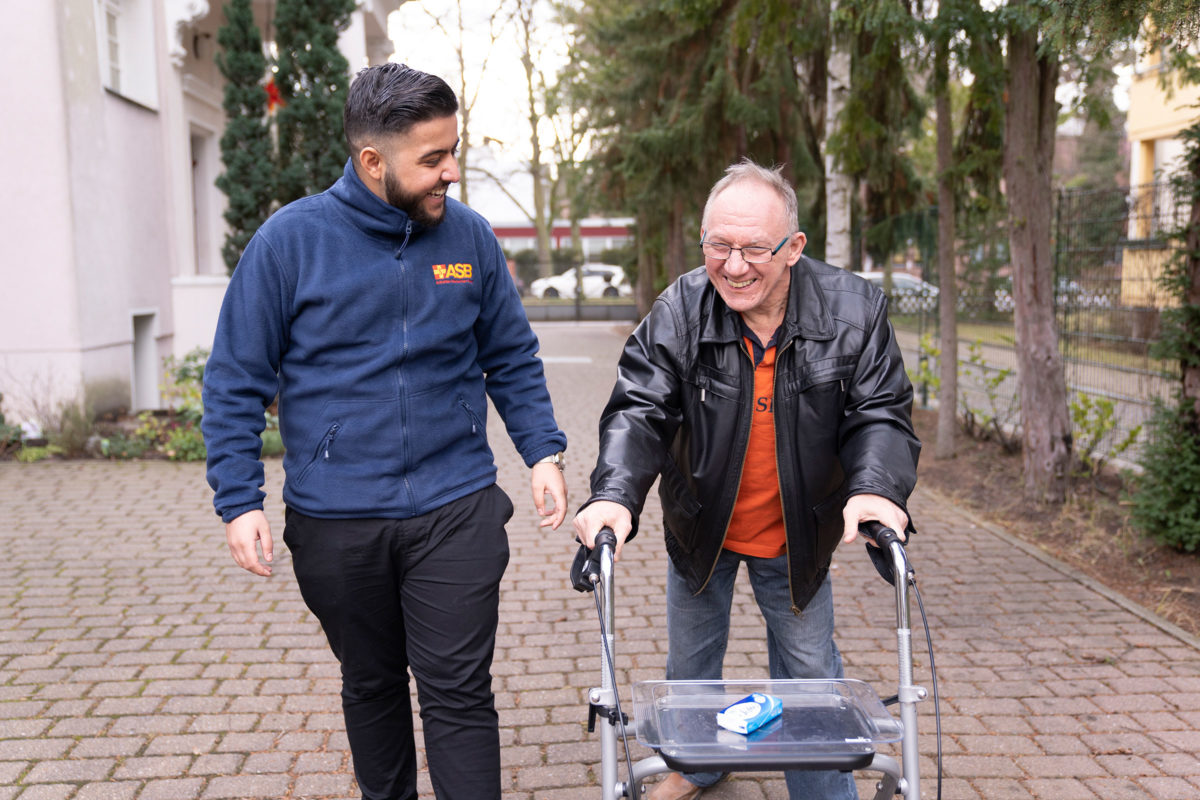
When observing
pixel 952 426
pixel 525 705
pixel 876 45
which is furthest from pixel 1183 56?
→ pixel 525 705

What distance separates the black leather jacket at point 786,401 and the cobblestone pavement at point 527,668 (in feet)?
4.02

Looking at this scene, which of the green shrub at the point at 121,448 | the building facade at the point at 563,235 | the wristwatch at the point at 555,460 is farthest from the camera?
the building facade at the point at 563,235

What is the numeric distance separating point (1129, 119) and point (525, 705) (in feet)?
79.8

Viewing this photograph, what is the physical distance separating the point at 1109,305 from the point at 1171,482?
2.47 metres

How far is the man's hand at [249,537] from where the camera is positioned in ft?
9.03

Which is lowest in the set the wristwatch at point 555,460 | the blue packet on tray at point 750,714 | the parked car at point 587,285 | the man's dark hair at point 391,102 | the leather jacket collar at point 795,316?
the blue packet on tray at point 750,714

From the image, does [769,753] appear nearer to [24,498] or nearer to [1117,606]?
[1117,606]

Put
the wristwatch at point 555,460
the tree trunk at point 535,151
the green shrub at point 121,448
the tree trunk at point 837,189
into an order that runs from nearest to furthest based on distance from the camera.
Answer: the wristwatch at point 555,460 < the green shrub at point 121,448 < the tree trunk at point 837,189 < the tree trunk at point 535,151

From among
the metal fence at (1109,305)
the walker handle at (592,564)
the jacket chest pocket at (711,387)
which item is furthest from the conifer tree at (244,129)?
the walker handle at (592,564)

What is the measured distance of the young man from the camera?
9.05 feet

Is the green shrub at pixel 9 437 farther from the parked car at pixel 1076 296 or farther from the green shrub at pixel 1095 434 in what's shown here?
the green shrub at pixel 1095 434

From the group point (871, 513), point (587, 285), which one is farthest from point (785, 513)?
point (587, 285)

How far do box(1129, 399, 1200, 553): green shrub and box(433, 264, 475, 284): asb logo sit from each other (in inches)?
174

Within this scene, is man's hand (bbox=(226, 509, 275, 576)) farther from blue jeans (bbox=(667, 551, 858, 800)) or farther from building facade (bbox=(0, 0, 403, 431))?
building facade (bbox=(0, 0, 403, 431))
